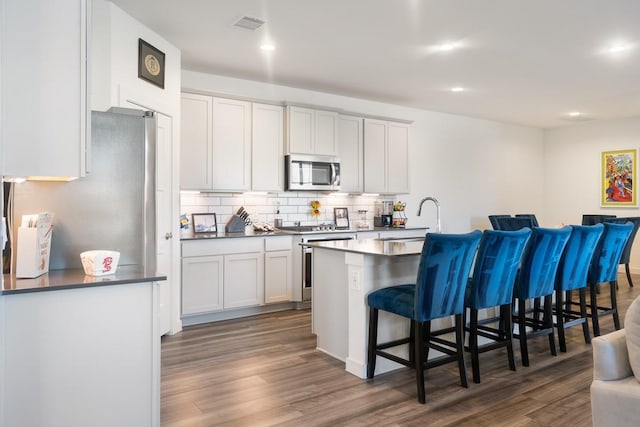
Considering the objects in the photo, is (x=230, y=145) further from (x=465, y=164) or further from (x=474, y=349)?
(x=465, y=164)

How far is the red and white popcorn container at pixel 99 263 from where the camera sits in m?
2.05

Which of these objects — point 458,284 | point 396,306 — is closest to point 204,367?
point 396,306

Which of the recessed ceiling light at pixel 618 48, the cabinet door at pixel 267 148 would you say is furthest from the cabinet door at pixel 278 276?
the recessed ceiling light at pixel 618 48

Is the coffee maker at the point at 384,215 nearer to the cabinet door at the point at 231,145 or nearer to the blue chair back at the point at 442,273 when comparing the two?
the cabinet door at the point at 231,145

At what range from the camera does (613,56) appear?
180 inches

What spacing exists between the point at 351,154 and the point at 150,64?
2.87 metres

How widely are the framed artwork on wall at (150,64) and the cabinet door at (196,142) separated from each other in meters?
0.66

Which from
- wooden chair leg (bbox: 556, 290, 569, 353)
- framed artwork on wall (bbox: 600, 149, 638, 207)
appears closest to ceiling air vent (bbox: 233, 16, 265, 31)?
wooden chair leg (bbox: 556, 290, 569, 353)

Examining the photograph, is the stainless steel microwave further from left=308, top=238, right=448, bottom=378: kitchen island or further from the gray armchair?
the gray armchair

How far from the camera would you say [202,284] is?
450 cm

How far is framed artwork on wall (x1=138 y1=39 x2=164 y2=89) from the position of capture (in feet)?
12.2

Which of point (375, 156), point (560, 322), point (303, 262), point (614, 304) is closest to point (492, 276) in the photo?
point (560, 322)

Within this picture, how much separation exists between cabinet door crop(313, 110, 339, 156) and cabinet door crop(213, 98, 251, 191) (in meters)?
0.88

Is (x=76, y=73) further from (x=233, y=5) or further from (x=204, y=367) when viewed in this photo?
(x=204, y=367)
